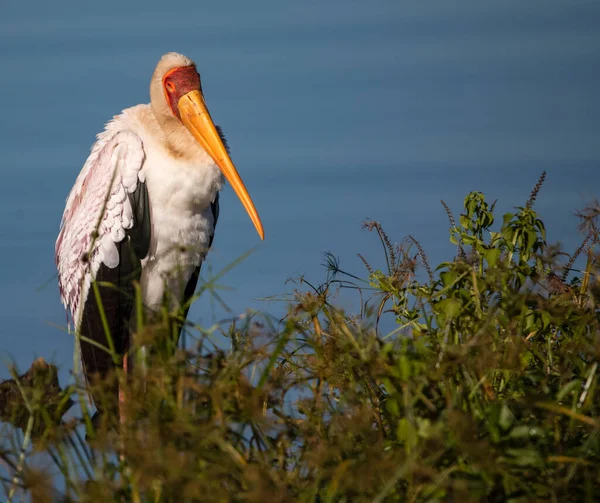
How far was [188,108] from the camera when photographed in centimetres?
580

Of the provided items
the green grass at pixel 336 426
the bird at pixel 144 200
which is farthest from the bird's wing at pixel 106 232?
the green grass at pixel 336 426

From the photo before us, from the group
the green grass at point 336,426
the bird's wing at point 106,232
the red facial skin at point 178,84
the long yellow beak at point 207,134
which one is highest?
the red facial skin at point 178,84

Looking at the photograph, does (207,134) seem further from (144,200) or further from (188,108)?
(144,200)

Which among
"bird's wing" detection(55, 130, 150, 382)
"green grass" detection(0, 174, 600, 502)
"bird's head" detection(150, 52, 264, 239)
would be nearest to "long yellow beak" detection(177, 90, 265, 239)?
"bird's head" detection(150, 52, 264, 239)

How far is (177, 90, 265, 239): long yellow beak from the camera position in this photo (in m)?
5.71

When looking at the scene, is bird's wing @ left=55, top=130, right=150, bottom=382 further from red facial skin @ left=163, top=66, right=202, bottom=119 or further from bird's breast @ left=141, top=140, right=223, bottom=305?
red facial skin @ left=163, top=66, right=202, bottom=119

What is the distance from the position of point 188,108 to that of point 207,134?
21 cm

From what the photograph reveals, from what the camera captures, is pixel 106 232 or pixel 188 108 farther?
pixel 188 108

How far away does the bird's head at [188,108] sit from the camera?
18.8 feet

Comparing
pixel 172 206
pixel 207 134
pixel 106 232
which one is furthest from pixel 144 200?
pixel 207 134

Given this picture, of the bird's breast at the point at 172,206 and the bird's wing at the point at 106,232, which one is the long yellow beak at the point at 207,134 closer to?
the bird's breast at the point at 172,206

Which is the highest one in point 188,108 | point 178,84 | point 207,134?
point 178,84

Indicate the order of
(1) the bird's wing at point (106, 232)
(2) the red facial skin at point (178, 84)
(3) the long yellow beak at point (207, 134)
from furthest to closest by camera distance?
(2) the red facial skin at point (178, 84) → (3) the long yellow beak at point (207, 134) → (1) the bird's wing at point (106, 232)

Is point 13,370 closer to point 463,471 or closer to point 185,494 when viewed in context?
point 185,494
